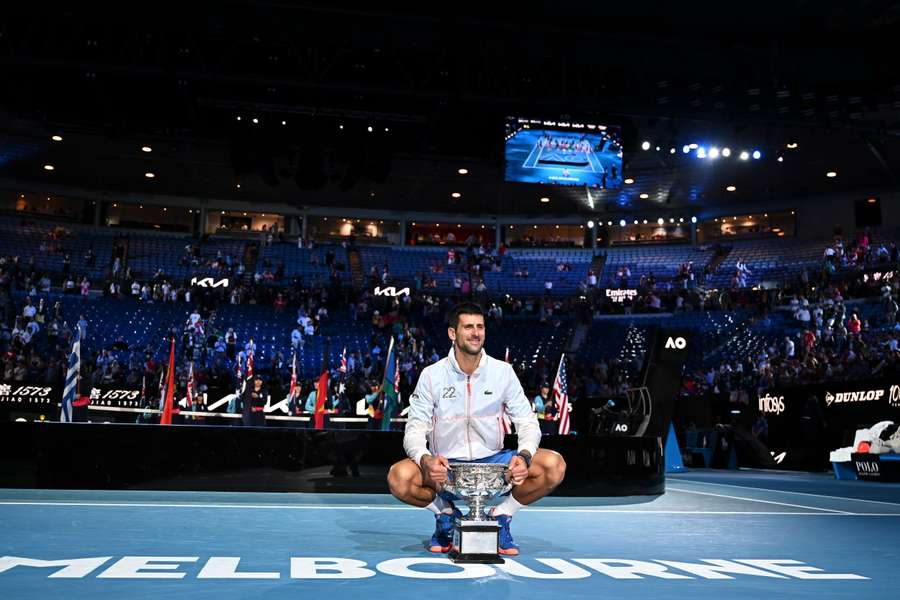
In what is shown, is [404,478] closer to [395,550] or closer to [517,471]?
[395,550]

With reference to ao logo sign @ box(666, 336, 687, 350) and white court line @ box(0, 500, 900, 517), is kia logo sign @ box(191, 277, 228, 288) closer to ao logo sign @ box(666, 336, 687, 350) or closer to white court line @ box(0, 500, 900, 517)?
ao logo sign @ box(666, 336, 687, 350)

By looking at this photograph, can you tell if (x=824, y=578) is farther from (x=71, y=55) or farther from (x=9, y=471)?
(x=71, y=55)

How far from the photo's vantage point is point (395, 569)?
432 cm

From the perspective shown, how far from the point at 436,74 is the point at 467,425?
1688cm

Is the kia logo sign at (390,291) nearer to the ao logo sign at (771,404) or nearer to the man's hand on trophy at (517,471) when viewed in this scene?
the ao logo sign at (771,404)

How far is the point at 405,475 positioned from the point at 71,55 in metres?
16.7

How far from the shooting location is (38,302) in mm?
28969

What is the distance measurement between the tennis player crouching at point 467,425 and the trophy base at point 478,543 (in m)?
0.35

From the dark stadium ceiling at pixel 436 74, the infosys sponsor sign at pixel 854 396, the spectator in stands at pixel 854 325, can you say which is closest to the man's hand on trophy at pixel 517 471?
the infosys sponsor sign at pixel 854 396

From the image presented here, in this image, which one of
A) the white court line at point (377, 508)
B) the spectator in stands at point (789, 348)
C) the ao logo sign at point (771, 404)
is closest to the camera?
the white court line at point (377, 508)

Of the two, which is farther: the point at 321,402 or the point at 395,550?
the point at 321,402

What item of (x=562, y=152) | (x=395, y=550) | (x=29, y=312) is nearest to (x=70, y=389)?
(x=395, y=550)

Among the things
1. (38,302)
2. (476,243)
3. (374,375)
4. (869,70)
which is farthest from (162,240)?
(869,70)

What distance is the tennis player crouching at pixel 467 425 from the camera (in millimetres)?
4945
